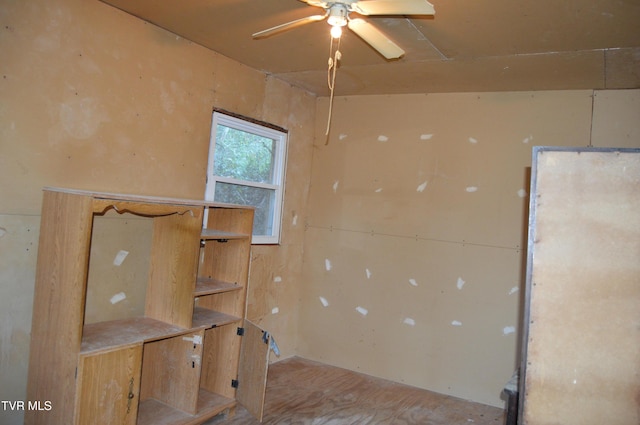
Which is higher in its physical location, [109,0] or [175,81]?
[109,0]

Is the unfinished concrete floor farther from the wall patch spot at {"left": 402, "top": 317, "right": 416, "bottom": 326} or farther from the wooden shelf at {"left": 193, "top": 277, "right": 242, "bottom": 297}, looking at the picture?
the wooden shelf at {"left": 193, "top": 277, "right": 242, "bottom": 297}

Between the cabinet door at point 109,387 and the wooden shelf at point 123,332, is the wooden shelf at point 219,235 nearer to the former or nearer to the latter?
the wooden shelf at point 123,332

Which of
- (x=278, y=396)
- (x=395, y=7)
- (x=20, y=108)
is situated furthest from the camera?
(x=278, y=396)

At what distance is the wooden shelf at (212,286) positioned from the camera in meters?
3.04

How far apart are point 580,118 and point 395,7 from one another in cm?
225

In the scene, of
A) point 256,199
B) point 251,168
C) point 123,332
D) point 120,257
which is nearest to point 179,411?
point 123,332

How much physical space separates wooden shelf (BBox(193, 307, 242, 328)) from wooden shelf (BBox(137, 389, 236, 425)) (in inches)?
20.6

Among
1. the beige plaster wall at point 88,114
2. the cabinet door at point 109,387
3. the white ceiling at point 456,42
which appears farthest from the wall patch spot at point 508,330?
the cabinet door at point 109,387

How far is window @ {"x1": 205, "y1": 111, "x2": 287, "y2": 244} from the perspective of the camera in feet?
12.3

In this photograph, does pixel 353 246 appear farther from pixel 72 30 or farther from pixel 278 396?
pixel 72 30

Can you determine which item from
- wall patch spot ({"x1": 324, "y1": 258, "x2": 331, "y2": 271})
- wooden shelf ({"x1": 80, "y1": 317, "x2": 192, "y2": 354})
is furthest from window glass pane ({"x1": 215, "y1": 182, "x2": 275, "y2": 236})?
wooden shelf ({"x1": 80, "y1": 317, "x2": 192, "y2": 354})

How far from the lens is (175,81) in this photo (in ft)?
10.8

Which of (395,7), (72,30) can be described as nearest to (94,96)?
(72,30)

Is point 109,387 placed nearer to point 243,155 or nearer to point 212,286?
point 212,286
